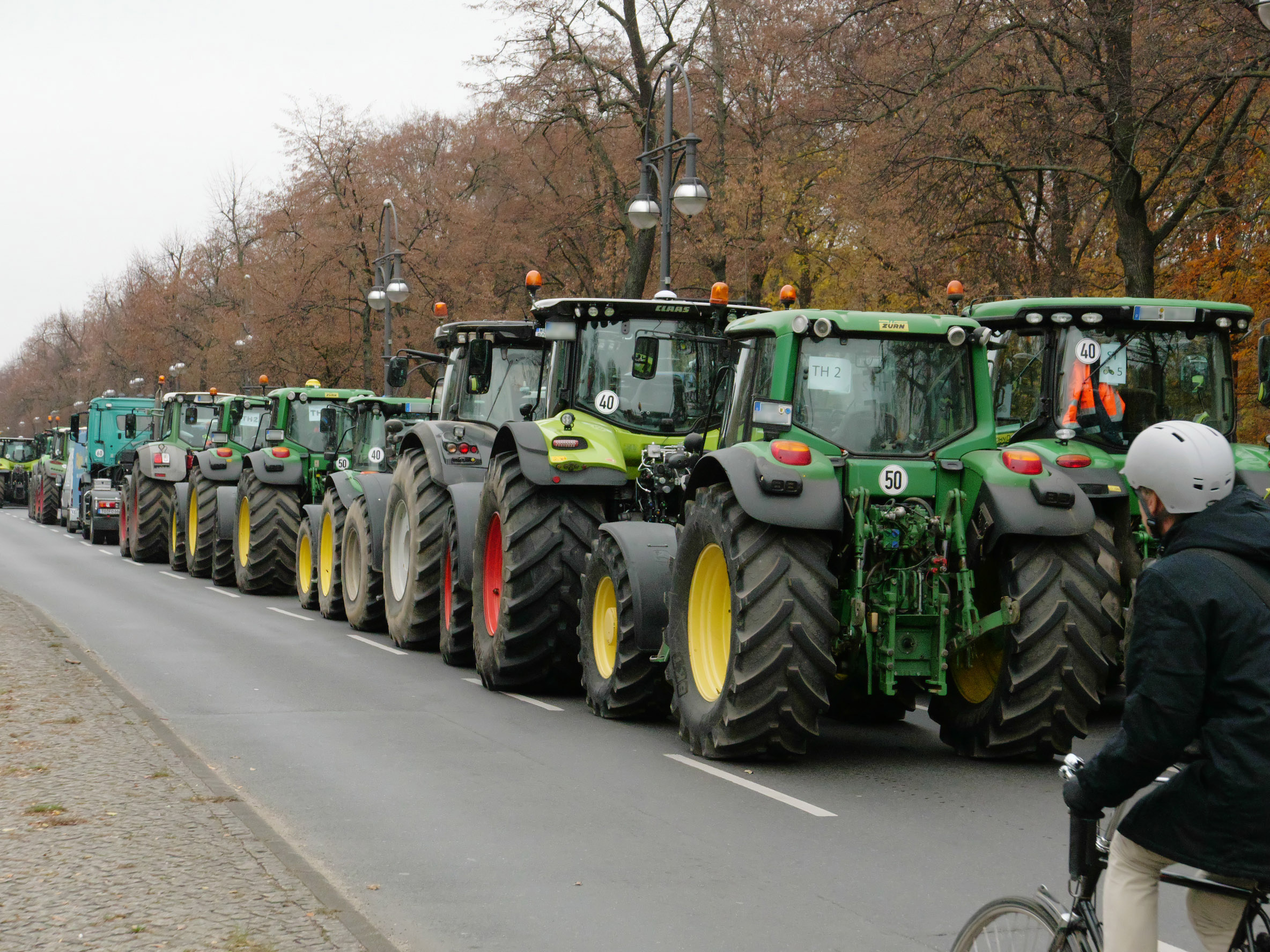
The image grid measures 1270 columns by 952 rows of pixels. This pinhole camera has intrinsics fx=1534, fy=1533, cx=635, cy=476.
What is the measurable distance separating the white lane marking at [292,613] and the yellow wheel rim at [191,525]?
555 centimetres

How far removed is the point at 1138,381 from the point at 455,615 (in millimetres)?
6068

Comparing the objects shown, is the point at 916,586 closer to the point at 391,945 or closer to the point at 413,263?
the point at 391,945

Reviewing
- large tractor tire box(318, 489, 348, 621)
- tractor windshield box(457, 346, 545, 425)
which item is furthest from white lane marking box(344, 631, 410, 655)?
tractor windshield box(457, 346, 545, 425)

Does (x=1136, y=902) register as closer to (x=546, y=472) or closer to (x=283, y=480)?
(x=546, y=472)

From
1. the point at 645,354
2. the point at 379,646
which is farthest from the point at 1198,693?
the point at 379,646

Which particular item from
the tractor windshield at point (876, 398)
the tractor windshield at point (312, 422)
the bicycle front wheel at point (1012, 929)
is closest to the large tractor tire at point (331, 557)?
the tractor windshield at point (312, 422)

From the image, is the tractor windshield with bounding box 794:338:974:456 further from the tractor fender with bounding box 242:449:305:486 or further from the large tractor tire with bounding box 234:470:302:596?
the tractor fender with bounding box 242:449:305:486

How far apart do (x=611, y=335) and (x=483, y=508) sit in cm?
171

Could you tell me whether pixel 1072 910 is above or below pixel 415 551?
below

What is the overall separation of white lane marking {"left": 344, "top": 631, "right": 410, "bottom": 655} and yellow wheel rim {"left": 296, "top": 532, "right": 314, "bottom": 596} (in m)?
2.94

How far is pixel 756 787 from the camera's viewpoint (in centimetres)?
815

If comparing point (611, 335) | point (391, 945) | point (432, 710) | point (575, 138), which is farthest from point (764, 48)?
point (391, 945)

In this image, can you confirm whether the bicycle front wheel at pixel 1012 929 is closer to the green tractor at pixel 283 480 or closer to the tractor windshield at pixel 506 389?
the tractor windshield at pixel 506 389

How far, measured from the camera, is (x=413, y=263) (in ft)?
139
